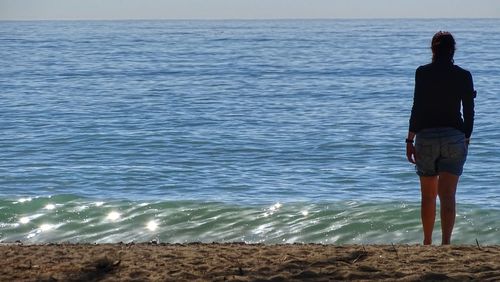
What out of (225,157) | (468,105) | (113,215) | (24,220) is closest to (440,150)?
(468,105)

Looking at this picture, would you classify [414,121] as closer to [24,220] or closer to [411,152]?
[411,152]

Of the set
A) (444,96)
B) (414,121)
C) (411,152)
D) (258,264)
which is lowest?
(258,264)

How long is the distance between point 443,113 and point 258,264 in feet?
5.30

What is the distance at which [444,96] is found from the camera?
696cm

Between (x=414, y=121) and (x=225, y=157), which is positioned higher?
(x=414, y=121)

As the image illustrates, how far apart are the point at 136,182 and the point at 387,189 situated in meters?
3.27

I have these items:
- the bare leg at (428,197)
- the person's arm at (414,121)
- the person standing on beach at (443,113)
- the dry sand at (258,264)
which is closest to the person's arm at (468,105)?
the person standing on beach at (443,113)

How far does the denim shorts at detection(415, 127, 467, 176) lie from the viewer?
275 inches

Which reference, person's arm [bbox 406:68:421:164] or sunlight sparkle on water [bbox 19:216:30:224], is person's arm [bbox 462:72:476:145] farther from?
sunlight sparkle on water [bbox 19:216:30:224]

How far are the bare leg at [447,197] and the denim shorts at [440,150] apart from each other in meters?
0.05

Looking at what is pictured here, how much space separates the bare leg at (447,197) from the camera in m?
7.09

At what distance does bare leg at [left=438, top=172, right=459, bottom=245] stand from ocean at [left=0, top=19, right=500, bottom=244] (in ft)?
8.34

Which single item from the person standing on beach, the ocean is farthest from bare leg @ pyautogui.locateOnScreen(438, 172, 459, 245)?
the ocean

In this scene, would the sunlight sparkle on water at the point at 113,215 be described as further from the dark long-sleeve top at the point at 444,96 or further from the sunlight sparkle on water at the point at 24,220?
the dark long-sleeve top at the point at 444,96
